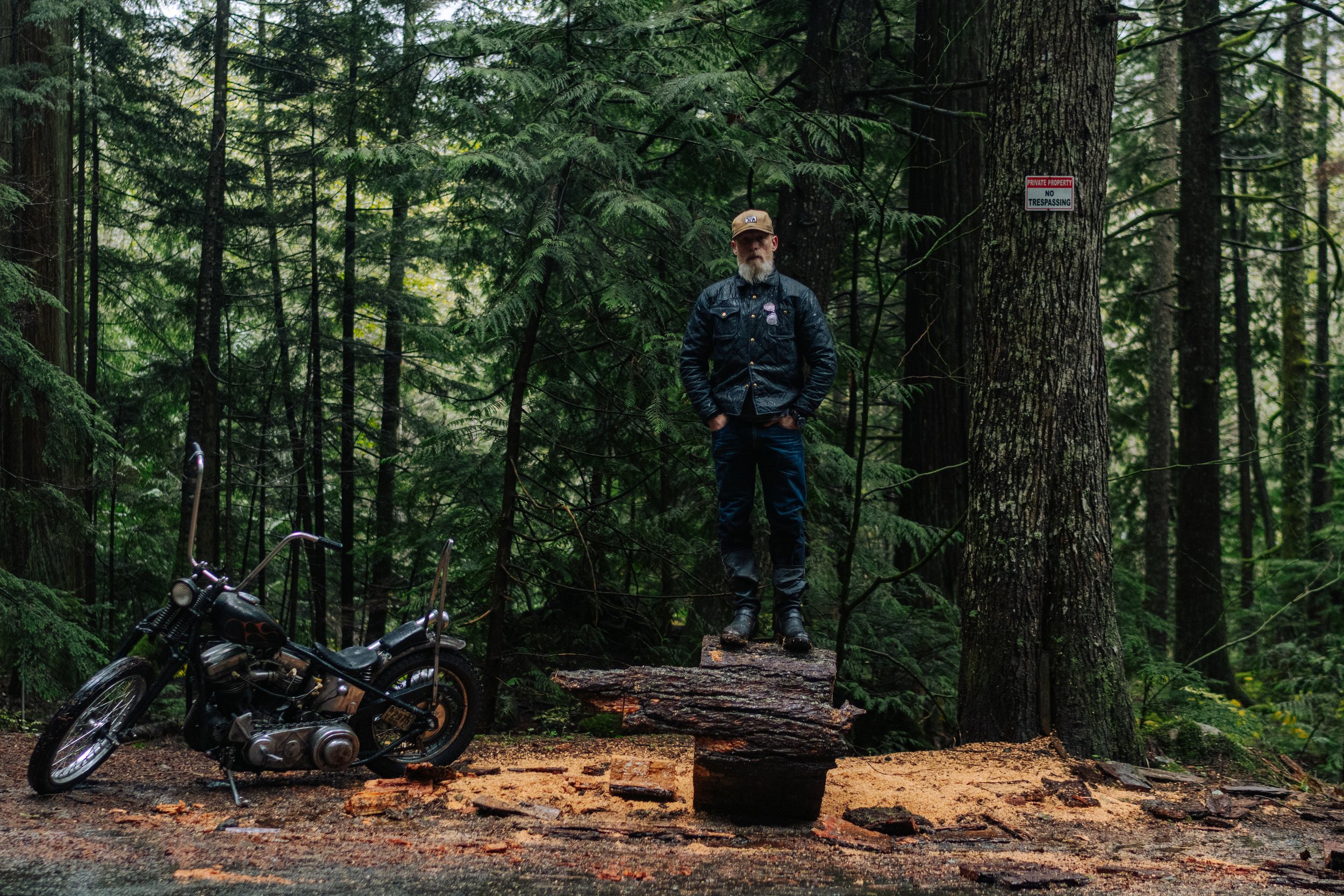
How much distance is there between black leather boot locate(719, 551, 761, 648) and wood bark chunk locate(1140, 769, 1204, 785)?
231 cm

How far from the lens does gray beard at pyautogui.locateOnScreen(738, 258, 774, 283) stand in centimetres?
546

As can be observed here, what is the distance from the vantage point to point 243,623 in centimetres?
527

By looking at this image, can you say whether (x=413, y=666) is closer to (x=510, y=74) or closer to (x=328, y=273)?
(x=510, y=74)

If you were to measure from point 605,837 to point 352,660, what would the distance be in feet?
6.98

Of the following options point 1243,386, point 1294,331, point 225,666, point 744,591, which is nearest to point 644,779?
point 744,591

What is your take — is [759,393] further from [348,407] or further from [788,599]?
[348,407]

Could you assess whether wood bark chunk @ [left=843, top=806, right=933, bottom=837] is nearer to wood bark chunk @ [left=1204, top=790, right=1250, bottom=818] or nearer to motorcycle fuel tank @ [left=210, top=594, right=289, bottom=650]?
wood bark chunk @ [left=1204, top=790, right=1250, bottom=818]

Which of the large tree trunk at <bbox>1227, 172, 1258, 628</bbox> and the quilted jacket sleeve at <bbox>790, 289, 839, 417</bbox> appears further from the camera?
the large tree trunk at <bbox>1227, 172, 1258, 628</bbox>

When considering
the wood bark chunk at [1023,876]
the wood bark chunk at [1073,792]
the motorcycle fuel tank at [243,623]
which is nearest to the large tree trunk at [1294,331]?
the wood bark chunk at [1073,792]

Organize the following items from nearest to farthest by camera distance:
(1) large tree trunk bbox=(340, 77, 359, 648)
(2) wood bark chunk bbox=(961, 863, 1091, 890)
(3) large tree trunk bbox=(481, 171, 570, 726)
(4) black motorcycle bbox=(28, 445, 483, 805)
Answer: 1. (2) wood bark chunk bbox=(961, 863, 1091, 890)
2. (4) black motorcycle bbox=(28, 445, 483, 805)
3. (3) large tree trunk bbox=(481, 171, 570, 726)
4. (1) large tree trunk bbox=(340, 77, 359, 648)

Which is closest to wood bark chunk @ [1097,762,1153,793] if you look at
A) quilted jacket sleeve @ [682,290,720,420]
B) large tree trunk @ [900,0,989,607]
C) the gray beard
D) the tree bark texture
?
quilted jacket sleeve @ [682,290,720,420]

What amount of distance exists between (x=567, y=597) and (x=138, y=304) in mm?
9616

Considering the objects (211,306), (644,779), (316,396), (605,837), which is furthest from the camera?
(316,396)

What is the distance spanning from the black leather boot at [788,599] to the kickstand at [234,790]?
114 inches
